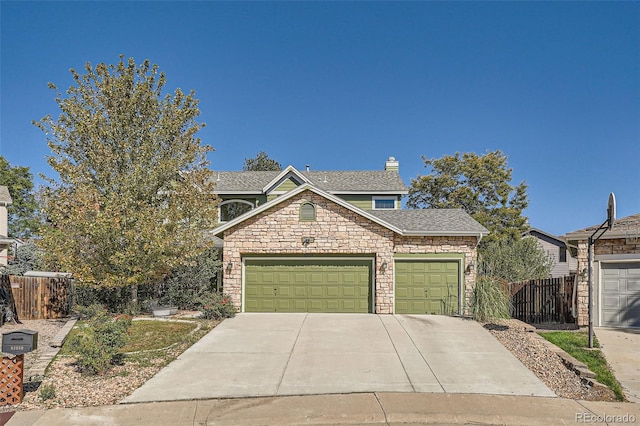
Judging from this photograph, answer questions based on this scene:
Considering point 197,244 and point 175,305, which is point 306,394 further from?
point 175,305

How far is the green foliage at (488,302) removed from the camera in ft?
50.2

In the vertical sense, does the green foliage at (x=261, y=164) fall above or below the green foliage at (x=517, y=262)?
above

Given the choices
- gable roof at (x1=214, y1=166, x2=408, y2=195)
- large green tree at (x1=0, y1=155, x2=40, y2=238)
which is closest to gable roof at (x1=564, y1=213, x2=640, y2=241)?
gable roof at (x1=214, y1=166, x2=408, y2=195)

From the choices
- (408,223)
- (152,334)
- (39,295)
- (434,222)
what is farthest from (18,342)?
(434,222)

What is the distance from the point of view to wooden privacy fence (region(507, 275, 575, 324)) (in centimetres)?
1517

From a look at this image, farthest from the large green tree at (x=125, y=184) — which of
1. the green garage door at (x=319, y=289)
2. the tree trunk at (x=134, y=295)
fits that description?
the green garage door at (x=319, y=289)

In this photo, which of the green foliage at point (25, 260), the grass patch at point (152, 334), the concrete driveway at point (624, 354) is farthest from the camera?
the green foliage at point (25, 260)

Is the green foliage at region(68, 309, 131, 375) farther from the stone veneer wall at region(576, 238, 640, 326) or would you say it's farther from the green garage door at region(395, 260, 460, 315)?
the stone veneer wall at region(576, 238, 640, 326)

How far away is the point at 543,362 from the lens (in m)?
10.2

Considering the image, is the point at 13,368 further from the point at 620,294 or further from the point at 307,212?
the point at 620,294

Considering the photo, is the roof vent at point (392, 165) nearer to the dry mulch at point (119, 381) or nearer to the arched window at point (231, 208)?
the arched window at point (231, 208)

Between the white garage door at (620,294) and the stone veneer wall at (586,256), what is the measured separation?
35 centimetres

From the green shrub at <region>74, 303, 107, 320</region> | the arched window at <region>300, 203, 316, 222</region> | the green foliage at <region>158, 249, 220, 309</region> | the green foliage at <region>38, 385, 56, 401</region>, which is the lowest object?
the green foliage at <region>38, 385, 56, 401</region>

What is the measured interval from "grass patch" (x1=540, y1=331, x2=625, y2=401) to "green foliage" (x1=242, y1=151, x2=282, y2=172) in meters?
37.8
